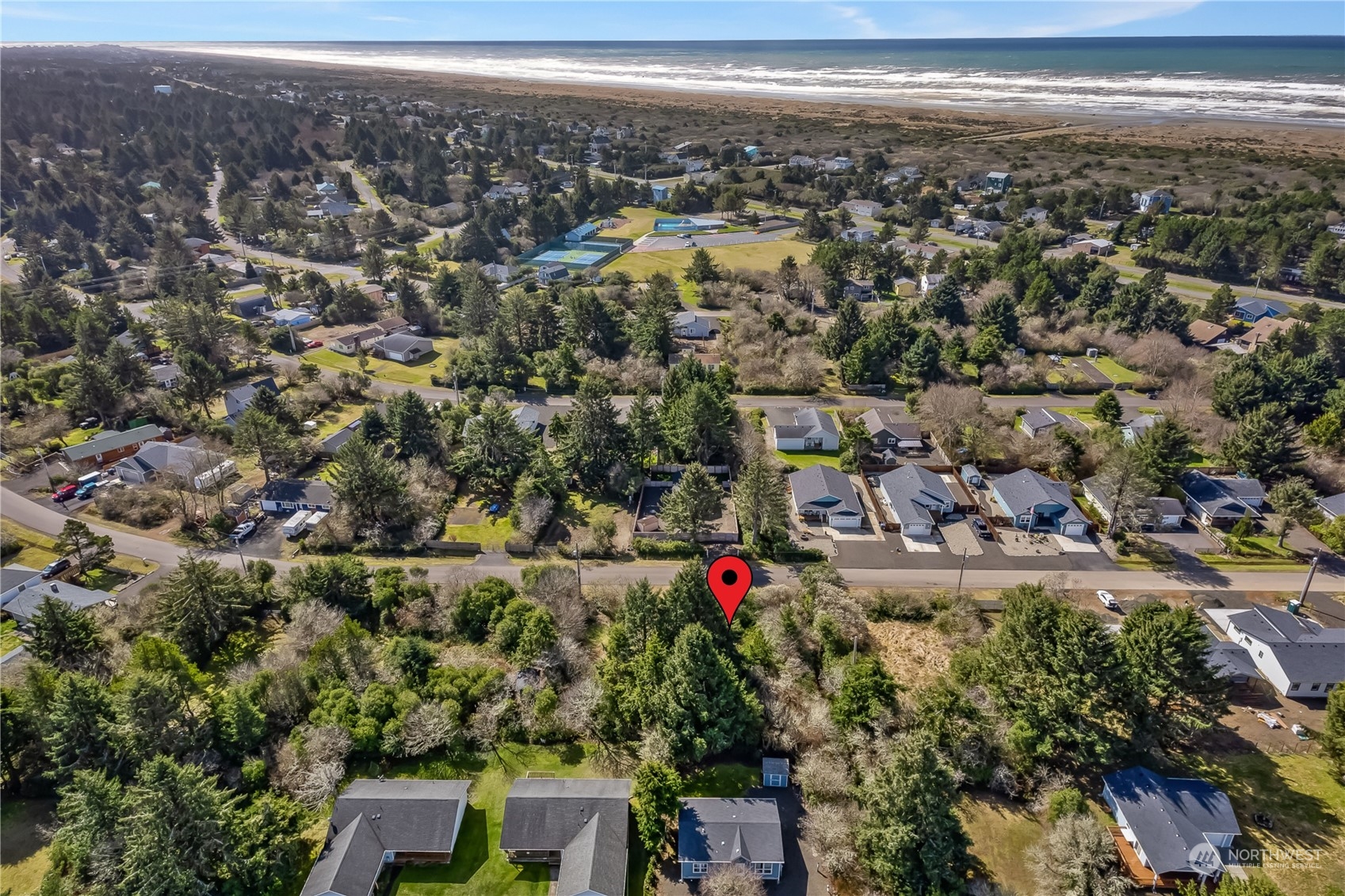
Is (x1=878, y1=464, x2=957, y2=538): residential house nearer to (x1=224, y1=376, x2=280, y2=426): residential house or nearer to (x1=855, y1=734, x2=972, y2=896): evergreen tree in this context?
(x1=855, y1=734, x2=972, y2=896): evergreen tree

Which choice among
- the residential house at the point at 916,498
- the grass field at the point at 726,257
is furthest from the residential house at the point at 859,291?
the residential house at the point at 916,498

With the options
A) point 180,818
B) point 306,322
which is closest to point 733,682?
point 180,818

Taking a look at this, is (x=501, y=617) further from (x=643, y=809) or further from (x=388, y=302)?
(x=388, y=302)

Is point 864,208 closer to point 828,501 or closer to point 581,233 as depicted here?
point 581,233

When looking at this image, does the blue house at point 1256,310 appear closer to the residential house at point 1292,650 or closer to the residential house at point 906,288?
the residential house at point 906,288

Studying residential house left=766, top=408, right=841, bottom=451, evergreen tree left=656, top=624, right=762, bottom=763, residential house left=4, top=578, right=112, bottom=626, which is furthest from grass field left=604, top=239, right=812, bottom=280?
evergreen tree left=656, top=624, right=762, bottom=763
